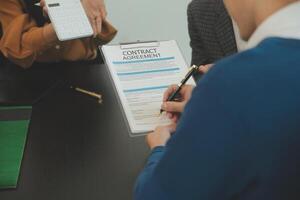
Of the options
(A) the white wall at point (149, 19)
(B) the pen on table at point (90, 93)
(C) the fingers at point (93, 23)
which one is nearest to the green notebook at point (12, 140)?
(B) the pen on table at point (90, 93)

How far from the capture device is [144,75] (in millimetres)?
1087

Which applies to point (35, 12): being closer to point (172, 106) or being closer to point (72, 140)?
point (72, 140)

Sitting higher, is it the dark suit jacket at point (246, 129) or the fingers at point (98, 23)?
the dark suit jacket at point (246, 129)

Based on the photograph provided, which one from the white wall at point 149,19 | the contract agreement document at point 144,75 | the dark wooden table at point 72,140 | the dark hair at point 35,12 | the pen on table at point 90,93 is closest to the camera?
the dark wooden table at point 72,140

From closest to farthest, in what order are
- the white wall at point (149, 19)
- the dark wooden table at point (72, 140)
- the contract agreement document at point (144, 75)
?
the dark wooden table at point (72, 140) < the contract agreement document at point (144, 75) < the white wall at point (149, 19)

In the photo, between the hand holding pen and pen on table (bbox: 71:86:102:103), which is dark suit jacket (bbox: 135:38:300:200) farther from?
pen on table (bbox: 71:86:102:103)

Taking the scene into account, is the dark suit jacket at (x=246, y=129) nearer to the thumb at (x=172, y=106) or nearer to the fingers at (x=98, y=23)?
the thumb at (x=172, y=106)

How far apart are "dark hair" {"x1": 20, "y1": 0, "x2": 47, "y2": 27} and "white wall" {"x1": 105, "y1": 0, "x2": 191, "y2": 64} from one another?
1028mm

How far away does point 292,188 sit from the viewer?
0.53 m

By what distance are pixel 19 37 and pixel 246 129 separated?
962 mm

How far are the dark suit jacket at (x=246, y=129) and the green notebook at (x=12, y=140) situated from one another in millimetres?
460

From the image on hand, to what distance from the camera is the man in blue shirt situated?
1.58 feet

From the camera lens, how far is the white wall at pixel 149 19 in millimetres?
2363

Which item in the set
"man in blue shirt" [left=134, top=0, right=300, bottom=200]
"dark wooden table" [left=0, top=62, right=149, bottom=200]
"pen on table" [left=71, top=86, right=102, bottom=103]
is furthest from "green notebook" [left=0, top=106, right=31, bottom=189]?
"man in blue shirt" [left=134, top=0, right=300, bottom=200]
